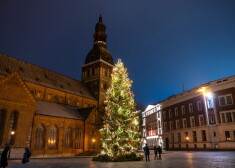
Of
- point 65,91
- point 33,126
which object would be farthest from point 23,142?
point 65,91

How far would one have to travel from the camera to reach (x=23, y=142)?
97.5 feet

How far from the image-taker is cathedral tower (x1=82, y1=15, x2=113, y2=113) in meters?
56.2

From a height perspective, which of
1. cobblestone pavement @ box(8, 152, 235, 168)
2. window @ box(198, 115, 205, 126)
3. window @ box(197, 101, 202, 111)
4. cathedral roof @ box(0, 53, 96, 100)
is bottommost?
cobblestone pavement @ box(8, 152, 235, 168)

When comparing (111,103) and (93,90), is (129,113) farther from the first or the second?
(93,90)

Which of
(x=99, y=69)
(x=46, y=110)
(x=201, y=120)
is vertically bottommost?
(x=201, y=120)

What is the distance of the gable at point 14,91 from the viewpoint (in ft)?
95.6

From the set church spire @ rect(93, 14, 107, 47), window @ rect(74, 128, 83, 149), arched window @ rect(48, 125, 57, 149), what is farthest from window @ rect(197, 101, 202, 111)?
church spire @ rect(93, 14, 107, 47)

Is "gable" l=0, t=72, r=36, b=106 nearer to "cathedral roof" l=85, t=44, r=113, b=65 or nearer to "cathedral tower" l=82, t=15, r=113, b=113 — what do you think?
"cathedral tower" l=82, t=15, r=113, b=113

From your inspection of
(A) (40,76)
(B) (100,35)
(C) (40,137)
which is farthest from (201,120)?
(B) (100,35)

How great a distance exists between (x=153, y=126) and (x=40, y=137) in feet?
141

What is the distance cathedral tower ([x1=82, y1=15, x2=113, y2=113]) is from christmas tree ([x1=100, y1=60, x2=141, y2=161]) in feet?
104

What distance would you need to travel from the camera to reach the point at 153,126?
6738cm

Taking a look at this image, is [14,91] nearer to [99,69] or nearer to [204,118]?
[99,69]

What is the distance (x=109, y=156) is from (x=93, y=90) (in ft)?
120
